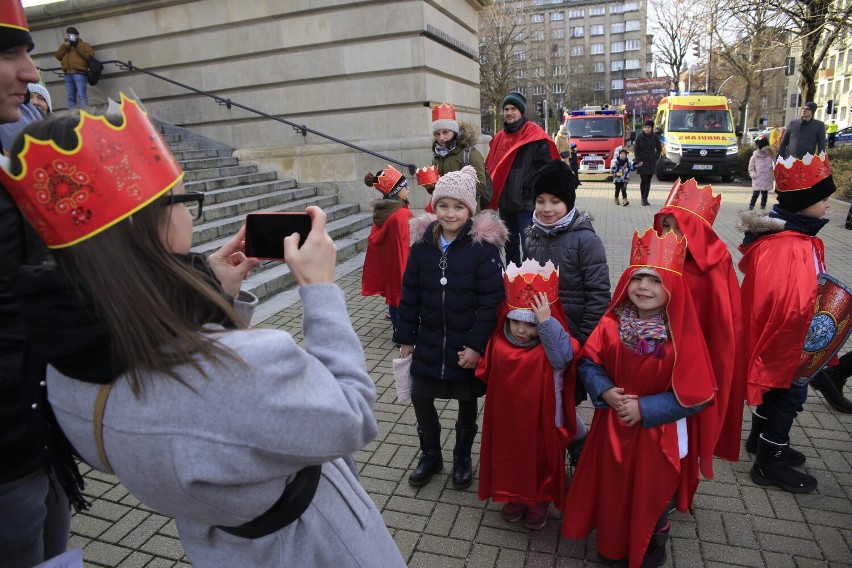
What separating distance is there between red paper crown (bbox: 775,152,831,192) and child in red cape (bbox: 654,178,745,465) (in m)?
0.51

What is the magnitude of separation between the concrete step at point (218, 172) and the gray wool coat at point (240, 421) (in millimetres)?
9708

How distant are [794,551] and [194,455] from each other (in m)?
2.92

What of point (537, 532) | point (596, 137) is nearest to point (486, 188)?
point (537, 532)

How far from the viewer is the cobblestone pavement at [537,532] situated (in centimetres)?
269

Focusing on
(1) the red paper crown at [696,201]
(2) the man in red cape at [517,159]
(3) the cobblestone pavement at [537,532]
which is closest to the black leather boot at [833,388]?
(3) the cobblestone pavement at [537,532]

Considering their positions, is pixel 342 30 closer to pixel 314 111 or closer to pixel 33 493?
pixel 314 111

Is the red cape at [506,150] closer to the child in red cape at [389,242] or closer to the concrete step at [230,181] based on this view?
the child in red cape at [389,242]

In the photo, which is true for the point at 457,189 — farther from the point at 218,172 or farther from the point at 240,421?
the point at 218,172

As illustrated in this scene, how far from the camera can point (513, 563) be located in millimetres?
2682

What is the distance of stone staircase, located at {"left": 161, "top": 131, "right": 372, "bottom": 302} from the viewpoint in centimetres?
771

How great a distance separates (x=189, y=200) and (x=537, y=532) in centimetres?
254

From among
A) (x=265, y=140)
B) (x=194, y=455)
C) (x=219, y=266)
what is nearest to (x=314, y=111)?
(x=265, y=140)

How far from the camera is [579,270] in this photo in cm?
312

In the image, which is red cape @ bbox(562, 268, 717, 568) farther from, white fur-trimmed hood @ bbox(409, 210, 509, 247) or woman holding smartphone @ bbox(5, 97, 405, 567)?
woman holding smartphone @ bbox(5, 97, 405, 567)
